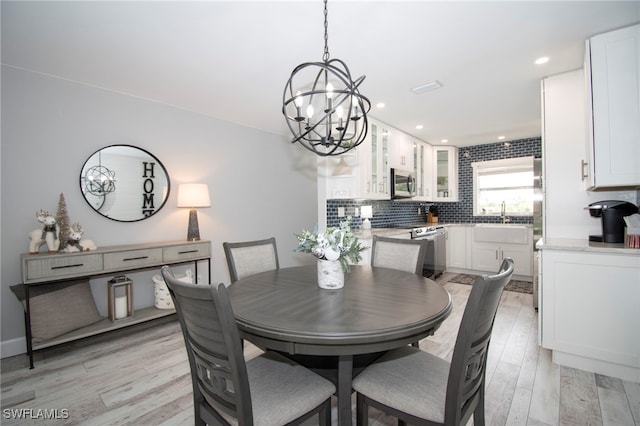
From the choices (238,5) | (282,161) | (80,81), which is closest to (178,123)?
(80,81)

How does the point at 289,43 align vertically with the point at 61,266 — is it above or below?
above

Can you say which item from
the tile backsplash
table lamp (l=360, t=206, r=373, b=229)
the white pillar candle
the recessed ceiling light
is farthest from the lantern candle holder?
the recessed ceiling light

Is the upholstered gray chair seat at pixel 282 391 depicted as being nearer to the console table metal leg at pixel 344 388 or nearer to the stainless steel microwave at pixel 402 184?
the console table metal leg at pixel 344 388

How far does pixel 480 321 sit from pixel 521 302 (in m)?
3.44

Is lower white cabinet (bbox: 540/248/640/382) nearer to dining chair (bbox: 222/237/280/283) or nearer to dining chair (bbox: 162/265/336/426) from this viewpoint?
dining chair (bbox: 162/265/336/426)

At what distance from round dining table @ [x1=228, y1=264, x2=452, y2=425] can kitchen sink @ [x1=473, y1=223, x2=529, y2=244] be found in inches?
150

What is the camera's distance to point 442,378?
1.25 m

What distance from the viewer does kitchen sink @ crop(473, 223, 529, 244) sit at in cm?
467

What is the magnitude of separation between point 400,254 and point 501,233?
3.49 m

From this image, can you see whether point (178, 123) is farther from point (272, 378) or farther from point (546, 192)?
point (546, 192)

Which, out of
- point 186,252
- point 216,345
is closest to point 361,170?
point 186,252

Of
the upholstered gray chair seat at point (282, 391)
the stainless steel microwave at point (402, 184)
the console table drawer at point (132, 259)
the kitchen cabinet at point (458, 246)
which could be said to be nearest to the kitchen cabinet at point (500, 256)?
the kitchen cabinet at point (458, 246)

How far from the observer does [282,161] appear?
15.1 ft

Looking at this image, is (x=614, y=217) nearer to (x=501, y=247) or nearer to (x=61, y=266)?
(x=501, y=247)
